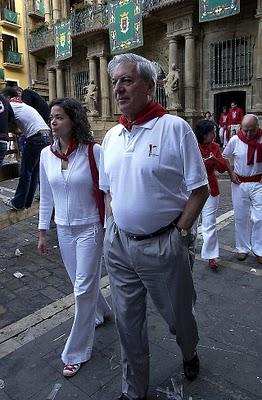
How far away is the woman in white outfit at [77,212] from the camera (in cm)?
282

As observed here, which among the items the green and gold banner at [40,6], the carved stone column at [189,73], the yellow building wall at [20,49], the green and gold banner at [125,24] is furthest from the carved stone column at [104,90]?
the green and gold banner at [40,6]

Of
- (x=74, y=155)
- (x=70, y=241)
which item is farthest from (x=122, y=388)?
(x=74, y=155)

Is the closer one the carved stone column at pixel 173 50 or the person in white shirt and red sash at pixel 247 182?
the person in white shirt and red sash at pixel 247 182

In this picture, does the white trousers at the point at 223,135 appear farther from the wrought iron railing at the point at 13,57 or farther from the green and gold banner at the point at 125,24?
the wrought iron railing at the point at 13,57

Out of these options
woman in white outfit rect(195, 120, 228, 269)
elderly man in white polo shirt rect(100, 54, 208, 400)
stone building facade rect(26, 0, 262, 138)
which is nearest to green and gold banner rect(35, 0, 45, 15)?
stone building facade rect(26, 0, 262, 138)

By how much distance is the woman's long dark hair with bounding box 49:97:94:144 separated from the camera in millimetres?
2834

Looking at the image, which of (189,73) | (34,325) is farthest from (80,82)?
(34,325)

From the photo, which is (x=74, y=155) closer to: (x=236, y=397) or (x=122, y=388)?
(x=122, y=388)

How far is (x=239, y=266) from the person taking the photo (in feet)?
15.9

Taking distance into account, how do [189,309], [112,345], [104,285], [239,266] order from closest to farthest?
[189,309], [112,345], [104,285], [239,266]

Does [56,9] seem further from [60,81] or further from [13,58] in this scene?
[60,81]

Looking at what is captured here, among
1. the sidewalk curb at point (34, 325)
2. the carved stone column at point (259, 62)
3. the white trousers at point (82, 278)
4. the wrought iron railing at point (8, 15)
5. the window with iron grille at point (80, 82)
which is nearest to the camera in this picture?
the white trousers at point (82, 278)

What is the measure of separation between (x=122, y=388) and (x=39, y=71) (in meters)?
32.9

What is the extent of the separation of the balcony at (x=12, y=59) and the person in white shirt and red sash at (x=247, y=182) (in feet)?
97.1
